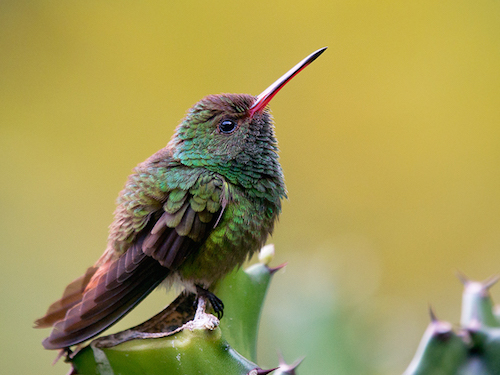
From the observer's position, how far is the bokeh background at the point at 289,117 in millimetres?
4062

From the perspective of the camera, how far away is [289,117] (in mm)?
4090

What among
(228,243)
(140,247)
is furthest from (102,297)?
(228,243)

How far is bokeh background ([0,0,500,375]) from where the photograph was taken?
4062mm

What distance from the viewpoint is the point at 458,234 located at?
13.6ft

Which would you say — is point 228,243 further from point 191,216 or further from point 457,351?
point 457,351

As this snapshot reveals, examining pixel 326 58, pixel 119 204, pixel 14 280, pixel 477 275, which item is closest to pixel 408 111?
pixel 326 58

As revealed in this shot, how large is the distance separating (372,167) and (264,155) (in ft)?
8.21

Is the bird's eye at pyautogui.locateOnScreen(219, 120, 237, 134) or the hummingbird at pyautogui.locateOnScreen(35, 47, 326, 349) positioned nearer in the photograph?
the hummingbird at pyautogui.locateOnScreen(35, 47, 326, 349)

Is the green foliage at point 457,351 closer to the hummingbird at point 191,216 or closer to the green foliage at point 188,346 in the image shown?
the green foliage at point 188,346

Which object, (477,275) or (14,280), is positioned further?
(14,280)

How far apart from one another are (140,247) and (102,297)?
20 centimetres

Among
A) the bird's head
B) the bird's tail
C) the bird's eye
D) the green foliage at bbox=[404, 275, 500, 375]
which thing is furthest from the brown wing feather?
the green foliage at bbox=[404, 275, 500, 375]

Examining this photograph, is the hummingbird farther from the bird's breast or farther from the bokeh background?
the bokeh background

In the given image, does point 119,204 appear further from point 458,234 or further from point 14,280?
point 458,234
